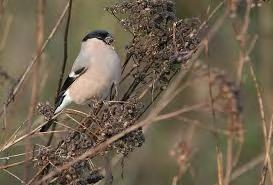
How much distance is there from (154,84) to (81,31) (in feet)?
15.5

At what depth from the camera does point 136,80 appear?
306 cm

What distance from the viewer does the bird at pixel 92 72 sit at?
389cm

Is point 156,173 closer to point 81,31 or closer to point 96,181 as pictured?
point 81,31

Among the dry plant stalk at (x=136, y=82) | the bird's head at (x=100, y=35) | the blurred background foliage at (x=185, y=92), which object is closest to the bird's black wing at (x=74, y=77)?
the bird's head at (x=100, y=35)

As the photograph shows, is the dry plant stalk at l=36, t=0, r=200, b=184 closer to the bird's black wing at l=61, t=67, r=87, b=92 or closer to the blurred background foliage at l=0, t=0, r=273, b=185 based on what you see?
the bird's black wing at l=61, t=67, r=87, b=92

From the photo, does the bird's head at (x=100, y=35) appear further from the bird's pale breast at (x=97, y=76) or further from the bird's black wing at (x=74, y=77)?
the bird's black wing at (x=74, y=77)

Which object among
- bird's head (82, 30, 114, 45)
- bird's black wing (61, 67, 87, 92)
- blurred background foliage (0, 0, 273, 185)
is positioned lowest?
blurred background foliage (0, 0, 273, 185)

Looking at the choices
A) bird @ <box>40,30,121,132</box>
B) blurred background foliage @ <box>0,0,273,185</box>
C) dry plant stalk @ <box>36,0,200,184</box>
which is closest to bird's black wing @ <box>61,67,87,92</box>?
bird @ <box>40,30,121,132</box>

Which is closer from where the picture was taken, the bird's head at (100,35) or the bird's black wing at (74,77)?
the bird's head at (100,35)

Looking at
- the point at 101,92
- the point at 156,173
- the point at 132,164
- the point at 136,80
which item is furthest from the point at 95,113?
the point at 156,173

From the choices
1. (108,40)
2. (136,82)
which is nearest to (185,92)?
(108,40)

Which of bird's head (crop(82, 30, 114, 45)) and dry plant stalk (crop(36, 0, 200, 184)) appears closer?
dry plant stalk (crop(36, 0, 200, 184))

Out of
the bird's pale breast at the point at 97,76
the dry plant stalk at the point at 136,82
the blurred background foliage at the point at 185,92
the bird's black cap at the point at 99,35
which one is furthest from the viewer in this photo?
the blurred background foliage at the point at 185,92

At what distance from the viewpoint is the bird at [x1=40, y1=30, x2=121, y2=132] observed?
12.8ft
